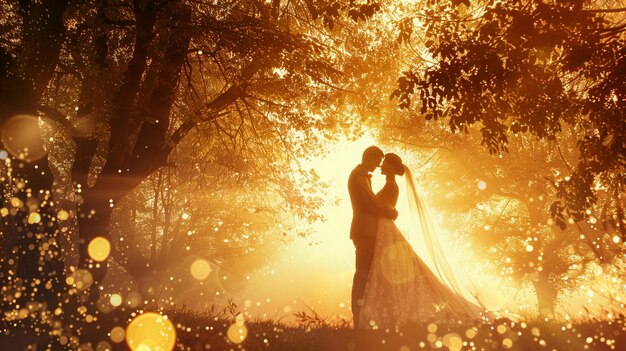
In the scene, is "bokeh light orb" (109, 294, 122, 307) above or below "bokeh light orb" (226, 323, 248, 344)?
above

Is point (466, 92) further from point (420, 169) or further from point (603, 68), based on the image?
point (420, 169)

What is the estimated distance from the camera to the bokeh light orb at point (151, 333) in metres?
6.53

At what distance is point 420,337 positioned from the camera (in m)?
7.11

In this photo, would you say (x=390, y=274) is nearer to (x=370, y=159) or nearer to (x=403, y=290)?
(x=403, y=290)

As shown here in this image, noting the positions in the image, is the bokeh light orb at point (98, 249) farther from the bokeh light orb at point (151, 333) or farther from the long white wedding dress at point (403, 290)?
the long white wedding dress at point (403, 290)

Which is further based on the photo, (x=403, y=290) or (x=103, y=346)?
(x=403, y=290)

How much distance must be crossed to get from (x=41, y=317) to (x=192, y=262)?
29036 millimetres

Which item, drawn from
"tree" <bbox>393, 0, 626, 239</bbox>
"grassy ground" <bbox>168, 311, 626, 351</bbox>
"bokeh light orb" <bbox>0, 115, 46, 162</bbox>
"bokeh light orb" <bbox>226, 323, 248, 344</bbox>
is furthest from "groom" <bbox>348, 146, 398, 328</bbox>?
"bokeh light orb" <bbox>0, 115, 46, 162</bbox>

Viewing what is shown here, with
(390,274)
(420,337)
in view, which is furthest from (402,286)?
(420,337)

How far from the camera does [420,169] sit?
2698 cm

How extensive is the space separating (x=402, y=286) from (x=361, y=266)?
739 mm

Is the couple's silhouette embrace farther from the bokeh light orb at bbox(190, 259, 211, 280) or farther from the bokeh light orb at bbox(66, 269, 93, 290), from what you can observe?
the bokeh light orb at bbox(190, 259, 211, 280)

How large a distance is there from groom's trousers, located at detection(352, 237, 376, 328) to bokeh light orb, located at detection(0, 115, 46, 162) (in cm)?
635

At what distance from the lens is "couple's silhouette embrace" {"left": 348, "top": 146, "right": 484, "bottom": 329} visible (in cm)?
799
